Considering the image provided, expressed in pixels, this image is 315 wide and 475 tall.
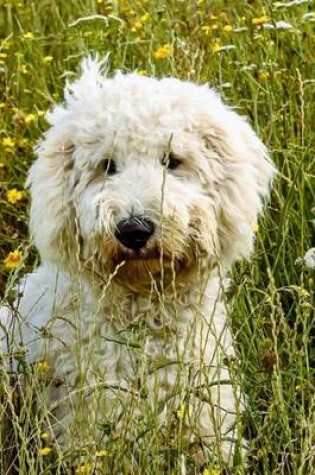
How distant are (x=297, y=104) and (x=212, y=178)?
153 centimetres

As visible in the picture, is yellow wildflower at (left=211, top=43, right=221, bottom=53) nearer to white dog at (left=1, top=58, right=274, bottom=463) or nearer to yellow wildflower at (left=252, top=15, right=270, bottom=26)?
yellow wildflower at (left=252, top=15, right=270, bottom=26)

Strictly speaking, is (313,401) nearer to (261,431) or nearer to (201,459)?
(261,431)

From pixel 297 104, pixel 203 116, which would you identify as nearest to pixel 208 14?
pixel 297 104

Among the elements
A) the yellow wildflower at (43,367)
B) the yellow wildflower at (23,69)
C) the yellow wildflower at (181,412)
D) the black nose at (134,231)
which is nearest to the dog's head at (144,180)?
the black nose at (134,231)

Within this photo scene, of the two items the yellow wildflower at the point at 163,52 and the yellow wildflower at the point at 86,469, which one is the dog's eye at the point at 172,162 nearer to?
the yellow wildflower at the point at 86,469

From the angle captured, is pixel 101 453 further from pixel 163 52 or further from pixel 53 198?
pixel 163 52

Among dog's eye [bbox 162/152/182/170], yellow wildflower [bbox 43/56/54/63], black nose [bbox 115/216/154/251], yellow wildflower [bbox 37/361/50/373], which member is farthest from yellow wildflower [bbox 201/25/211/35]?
yellow wildflower [bbox 37/361/50/373]

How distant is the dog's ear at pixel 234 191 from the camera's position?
4176 millimetres

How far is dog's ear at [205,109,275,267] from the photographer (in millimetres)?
4176

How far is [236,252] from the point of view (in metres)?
4.24

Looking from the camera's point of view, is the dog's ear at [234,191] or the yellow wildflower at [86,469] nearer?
the yellow wildflower at [86,469]

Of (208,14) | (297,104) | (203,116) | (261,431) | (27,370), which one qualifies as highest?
(208,14)

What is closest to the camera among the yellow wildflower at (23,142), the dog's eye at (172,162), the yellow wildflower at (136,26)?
the dog's eye at (172,162)

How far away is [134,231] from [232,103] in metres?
1.95
